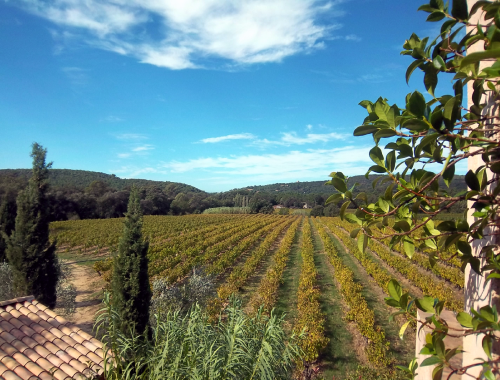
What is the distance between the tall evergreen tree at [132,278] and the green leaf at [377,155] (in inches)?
303

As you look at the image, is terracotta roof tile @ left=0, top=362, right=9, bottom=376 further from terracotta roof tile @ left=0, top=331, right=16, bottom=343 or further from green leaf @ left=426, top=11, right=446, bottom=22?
green leaf @ left=426, top=11, right=446, bottom=22

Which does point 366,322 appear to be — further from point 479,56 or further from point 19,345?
point 479,56

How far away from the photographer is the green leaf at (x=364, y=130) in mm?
984

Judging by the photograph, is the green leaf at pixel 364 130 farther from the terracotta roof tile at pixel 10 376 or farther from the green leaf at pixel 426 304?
the terracotta roof tile at pixel 10 376

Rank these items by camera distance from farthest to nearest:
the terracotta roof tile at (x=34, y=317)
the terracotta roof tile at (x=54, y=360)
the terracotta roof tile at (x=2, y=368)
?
1. the terracotta roof tile at (x=34, y=317)
2. the terracotta roof tile at (x=54, y=360)
3. the terracotta roof tile at (x=2, y=368)

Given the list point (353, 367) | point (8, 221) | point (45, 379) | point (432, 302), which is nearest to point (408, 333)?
point (353, 367)

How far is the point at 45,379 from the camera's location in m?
4.11

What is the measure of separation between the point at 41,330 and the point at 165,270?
10729 millimetres

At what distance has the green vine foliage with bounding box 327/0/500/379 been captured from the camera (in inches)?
29.6

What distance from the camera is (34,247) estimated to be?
9570 millimetres

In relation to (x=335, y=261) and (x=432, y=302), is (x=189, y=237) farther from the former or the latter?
(x=432, y=302)

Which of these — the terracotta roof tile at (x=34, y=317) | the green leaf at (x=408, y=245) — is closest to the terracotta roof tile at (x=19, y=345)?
the terracotta roof tile at (x=34, y=317)

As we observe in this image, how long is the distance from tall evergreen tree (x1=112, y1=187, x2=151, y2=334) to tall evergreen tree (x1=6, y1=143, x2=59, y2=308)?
12.1 feet

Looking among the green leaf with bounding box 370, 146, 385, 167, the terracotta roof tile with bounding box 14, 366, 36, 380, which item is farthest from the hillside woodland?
the green leaf with bounding box 370, 146, 385, 167
